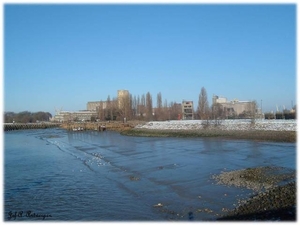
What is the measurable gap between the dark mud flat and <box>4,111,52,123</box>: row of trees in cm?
8160

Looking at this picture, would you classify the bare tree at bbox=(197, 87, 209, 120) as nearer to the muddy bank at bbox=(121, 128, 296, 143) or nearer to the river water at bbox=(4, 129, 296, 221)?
the muddy bank at bbox=(121, 128, 296, 143)

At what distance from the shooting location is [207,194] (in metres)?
9.90

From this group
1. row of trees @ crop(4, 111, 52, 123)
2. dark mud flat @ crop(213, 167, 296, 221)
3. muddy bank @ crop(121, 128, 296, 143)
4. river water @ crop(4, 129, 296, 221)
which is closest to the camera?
dark mud flat @ crop(213, 167, 296, 221)

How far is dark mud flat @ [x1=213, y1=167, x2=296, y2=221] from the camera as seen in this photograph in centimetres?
706

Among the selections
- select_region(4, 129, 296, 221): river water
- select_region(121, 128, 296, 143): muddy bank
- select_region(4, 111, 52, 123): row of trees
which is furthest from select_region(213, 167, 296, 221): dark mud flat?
select_region(4, 111, 52, 123): row of trees

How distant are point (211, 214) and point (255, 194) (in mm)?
2333

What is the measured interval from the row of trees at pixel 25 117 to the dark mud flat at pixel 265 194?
81599 mm

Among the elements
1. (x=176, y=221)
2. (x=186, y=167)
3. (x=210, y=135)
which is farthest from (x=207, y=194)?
(x=210, y=135)

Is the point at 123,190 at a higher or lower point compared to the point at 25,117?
lower

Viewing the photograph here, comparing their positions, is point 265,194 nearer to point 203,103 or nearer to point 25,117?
point 203,103

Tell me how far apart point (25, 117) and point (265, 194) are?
111 metres

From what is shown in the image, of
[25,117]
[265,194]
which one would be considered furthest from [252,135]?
[25,117]

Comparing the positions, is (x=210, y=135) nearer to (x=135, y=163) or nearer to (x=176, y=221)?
(x=135, y=163)

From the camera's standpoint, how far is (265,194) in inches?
365
